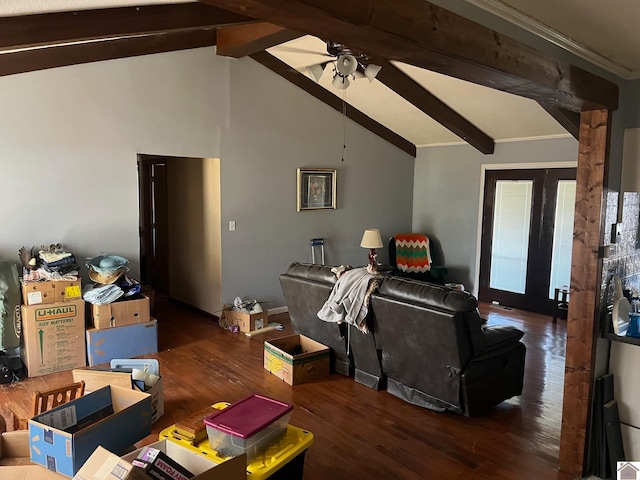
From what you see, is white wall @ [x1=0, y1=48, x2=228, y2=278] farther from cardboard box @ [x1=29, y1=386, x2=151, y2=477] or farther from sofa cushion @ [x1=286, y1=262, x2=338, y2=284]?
cardboard box @ [x1=29, y1=386, x2=151, y2=477]

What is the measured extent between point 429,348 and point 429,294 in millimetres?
391

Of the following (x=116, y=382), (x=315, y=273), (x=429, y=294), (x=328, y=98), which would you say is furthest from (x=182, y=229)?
(x=429, y=294)

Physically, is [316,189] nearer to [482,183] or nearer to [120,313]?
[482,183]

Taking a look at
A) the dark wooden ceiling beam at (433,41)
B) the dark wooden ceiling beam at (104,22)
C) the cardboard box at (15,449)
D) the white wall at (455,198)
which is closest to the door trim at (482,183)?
the white wall at (455,198)

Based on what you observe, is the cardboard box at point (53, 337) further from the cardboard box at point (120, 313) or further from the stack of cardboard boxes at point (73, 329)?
the cardboard box at point (120, 313)

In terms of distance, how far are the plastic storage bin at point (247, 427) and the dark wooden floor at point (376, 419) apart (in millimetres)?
696

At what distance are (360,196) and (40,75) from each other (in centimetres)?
428

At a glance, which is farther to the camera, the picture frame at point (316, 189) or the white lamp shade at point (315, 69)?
the picture frame at point (316, 189)

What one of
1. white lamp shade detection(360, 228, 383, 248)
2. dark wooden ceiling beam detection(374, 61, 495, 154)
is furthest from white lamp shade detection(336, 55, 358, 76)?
white lamp shade detection(360, 228, 383, 248)

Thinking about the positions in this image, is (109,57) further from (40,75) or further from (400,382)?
(400,382)

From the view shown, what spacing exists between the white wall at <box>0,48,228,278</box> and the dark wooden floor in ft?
4.52

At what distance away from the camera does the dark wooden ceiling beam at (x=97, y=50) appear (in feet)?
13.8

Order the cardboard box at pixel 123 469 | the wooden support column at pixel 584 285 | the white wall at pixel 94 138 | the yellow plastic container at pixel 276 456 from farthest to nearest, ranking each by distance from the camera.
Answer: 1. the white wall at pixel 94 138
2. the wooden support column at pixel 584 285
3. the yellow plastic container at pixel 276 456
4. the cardboard box at pixel 123 469

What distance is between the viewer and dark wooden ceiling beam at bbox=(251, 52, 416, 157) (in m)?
5.89
